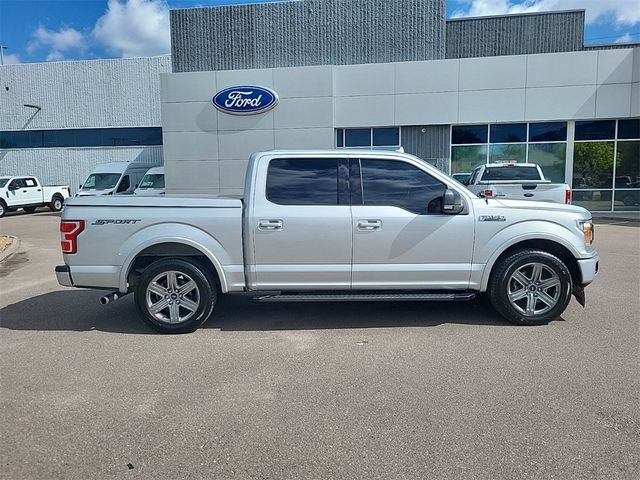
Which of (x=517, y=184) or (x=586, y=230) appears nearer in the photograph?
(x=586, y=230)

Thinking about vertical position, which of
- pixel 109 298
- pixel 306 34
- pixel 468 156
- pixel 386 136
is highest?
pixel 306 34

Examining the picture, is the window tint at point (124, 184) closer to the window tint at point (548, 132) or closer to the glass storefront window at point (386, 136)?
the glass storefront window at point (386, 136)

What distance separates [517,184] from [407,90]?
8.39m

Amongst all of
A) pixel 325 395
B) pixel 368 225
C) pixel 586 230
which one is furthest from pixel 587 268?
pixel 325 395

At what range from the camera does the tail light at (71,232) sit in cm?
Result: 514

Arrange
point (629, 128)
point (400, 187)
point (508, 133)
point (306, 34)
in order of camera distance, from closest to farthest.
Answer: point (400, 187) < point (629, 128) < point (508, 133) < point (306, 34)

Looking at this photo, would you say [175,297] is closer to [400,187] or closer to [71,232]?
[71,232]

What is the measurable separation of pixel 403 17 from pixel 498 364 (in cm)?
1798

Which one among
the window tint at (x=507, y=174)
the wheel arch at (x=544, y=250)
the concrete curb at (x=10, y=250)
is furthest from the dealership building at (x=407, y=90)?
the wheel arch at (x=544, y=250)

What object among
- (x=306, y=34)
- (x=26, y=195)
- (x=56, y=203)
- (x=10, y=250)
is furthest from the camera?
(x=56, y=203)

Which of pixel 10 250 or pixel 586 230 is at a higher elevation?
pixel 586 230

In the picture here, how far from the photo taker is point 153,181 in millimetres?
21297

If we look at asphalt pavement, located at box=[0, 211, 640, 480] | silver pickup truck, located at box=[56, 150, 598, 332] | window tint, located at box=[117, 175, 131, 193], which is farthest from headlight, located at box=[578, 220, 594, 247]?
window tint, located at box=[117, 175, 131, 193]

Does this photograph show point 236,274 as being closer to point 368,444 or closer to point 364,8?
point 368,444
